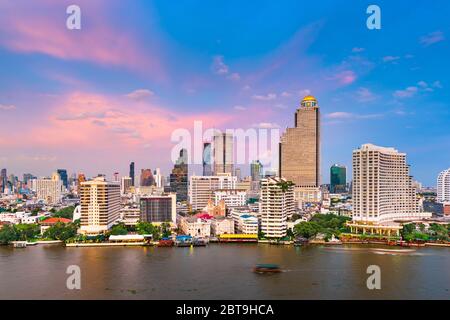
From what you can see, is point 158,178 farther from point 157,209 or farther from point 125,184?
point 157,209

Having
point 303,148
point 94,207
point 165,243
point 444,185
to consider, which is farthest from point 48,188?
point 444,185

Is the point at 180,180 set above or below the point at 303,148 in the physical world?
below

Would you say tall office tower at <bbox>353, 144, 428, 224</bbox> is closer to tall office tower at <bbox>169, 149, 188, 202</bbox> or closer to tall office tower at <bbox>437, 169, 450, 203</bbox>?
tall office tower at <bbox>437, 169, 450, 203</bbox>

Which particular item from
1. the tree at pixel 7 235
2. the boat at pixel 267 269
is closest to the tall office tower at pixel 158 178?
the tree at pixel 7 235

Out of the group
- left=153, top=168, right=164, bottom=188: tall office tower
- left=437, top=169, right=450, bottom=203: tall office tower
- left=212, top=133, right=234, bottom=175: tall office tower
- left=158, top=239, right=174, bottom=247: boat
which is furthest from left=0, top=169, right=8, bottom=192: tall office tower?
left=437, top=169, right=450, bottom=203: tall office tower

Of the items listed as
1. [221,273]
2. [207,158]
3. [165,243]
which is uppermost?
[207,158]
